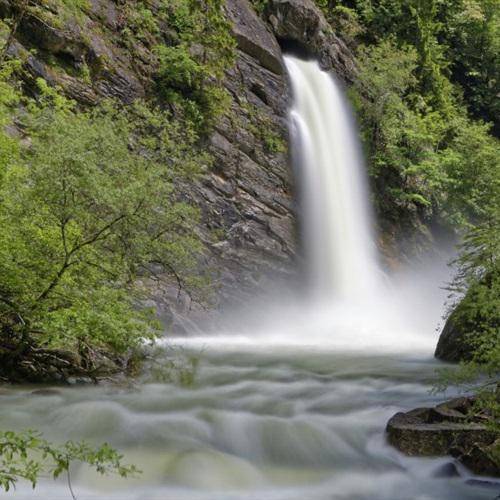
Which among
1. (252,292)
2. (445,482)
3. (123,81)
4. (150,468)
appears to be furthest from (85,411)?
(123,81)

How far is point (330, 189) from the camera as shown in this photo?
2067cm

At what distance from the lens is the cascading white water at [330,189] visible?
19.4 m

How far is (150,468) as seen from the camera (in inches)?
213

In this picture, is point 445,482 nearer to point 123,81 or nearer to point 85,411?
point 85,411

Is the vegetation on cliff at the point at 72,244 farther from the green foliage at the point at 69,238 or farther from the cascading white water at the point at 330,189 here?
the cascading white water at the point at 330,189

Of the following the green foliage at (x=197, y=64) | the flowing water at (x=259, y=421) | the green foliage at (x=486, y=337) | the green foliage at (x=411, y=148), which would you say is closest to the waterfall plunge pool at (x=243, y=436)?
the flowing water at (x=259, y=421)

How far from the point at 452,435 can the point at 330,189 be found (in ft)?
50.9

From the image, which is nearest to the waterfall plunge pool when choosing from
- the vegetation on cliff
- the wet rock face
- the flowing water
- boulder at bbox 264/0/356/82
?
the flowing water

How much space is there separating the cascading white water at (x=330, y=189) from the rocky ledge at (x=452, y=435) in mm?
12291

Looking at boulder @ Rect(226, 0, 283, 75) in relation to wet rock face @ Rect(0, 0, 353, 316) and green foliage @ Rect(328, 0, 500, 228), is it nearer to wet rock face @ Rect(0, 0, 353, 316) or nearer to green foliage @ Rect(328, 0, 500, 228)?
wet rock face @ Rect(0, 0, 353, 316)

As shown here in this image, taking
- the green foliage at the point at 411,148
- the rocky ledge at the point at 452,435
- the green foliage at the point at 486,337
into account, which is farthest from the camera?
the green foliage at the point at 411,148

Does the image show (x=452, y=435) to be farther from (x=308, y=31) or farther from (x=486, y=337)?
(x=308, y=31)

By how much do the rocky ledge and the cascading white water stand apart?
484 inches

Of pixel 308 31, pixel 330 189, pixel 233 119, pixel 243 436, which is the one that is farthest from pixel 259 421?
pixel 308 31
